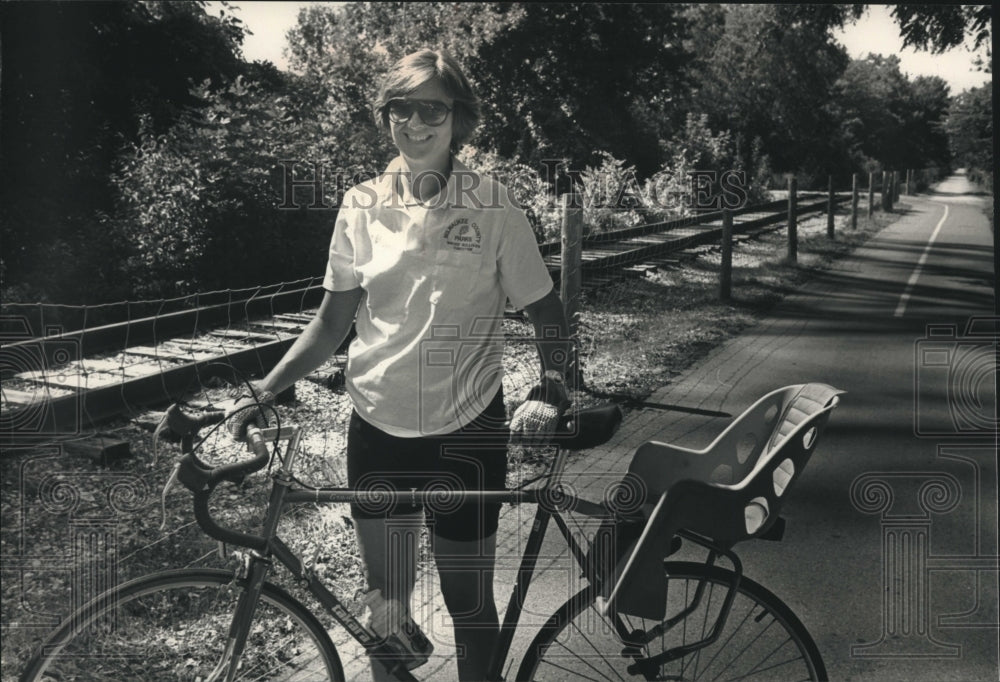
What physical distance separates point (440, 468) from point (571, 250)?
515 cm

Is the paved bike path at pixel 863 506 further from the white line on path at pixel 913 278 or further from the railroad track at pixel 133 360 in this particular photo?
the railroad track at pixel 133 360

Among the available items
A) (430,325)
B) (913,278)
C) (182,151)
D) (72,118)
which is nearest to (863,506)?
(430,325)

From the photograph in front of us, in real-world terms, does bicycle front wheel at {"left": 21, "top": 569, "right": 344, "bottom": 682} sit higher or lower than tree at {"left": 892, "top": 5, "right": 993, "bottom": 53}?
lower

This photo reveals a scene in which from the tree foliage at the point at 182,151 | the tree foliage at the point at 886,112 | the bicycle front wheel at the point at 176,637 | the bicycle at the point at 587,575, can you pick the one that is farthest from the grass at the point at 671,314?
the tree foliage at the point at 886,112

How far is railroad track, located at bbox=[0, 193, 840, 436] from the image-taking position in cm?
495

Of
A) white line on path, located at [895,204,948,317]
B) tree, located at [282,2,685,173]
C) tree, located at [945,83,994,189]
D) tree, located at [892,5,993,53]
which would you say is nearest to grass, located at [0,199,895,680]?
white line on path, located at [895,204,948,317]

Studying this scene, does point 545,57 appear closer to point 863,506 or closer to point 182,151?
point 182,151

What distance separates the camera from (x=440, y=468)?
260cm

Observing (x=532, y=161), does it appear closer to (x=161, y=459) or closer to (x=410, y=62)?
(x=161, y=459)

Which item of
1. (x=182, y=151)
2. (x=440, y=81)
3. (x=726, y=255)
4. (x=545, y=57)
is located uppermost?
(x=545, y=57)

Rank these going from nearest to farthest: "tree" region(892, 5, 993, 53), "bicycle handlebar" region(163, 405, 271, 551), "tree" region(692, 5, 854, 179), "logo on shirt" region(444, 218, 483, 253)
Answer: "bicycle handlebar" region(163, 405, 271, 551) → "logo on shirt" region(444, 218, 483, 253) → "tree" region(892, 5, 993, 53) → "tree" region(692, 5, 854, 179)

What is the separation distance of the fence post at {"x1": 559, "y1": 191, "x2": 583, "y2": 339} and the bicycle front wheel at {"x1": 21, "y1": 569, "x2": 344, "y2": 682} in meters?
4.49

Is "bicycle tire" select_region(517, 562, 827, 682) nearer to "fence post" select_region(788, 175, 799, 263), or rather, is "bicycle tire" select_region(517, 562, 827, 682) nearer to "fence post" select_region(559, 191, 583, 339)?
"fence post" select_region(559, 191, 583, 339)

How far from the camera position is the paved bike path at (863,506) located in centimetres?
394
